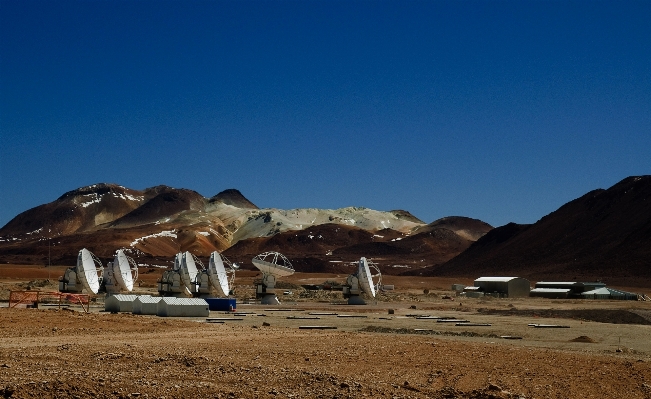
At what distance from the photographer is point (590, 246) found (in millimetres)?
166250

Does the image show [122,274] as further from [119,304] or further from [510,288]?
[510,288]

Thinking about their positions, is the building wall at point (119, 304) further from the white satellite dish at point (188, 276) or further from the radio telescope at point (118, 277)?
the radio telescope at point (118, 277)

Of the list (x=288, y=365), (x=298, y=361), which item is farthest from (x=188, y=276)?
(x=288, y=365)

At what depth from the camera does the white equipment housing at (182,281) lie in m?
76.2

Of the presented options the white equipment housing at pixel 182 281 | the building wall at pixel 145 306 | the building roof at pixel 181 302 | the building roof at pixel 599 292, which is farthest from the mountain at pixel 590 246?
the building wall at pixel 145 306

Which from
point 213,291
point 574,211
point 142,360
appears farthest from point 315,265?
point 142,360

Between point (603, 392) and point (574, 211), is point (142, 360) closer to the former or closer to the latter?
point (603, 392)

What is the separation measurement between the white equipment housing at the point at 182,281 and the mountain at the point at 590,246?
84.5m

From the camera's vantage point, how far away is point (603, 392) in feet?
69.4

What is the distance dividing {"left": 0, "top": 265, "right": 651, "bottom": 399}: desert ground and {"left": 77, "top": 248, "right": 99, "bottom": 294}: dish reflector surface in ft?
97.2

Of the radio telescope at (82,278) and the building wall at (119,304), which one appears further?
the radio telescope at (82,278)

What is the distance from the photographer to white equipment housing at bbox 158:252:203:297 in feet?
250

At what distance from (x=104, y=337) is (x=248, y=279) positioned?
371ft

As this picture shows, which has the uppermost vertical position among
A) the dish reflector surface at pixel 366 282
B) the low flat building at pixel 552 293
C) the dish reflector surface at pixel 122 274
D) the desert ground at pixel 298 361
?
the dish reflector surface at pixel 122 274
